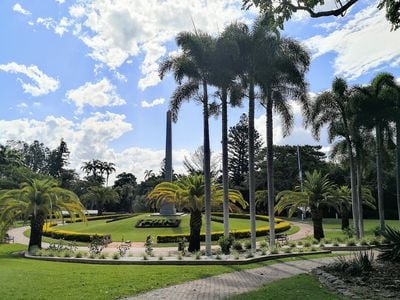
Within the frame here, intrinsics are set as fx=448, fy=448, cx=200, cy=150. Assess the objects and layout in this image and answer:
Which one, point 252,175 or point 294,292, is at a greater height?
point 252,175

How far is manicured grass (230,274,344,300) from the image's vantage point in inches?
345

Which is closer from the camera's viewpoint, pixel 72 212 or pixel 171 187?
pixel 171 187

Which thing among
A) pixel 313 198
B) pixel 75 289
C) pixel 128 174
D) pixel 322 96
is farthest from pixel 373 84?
pixel 128 174

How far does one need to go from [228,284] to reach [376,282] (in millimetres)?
3659

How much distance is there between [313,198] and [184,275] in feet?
52.4

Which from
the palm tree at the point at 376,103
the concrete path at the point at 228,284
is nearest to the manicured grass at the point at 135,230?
the palm tree at the point at 376,103

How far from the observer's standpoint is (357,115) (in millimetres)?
25250

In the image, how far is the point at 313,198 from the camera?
1073 inches

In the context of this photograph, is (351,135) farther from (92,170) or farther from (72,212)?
(92,170)

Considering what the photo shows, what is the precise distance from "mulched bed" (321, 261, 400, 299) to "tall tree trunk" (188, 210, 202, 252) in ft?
36.9

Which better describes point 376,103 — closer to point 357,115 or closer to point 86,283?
point 357,115

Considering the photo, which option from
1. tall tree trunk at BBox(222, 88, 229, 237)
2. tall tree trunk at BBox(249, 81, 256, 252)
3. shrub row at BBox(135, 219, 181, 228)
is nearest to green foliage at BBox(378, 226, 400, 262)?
tall tree trunk at BBox(249, 81, 256, 252)

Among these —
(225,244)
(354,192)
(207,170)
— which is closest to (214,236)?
(354,192)

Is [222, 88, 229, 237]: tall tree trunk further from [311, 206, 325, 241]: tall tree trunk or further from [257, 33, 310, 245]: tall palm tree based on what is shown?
[311, 206, 325, 241]: tall tree trunk
